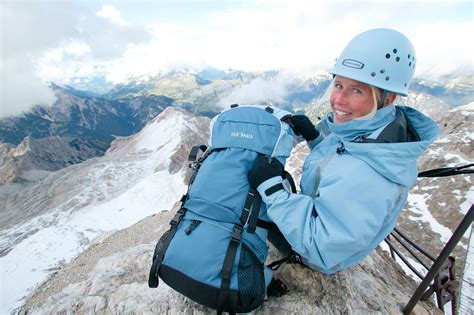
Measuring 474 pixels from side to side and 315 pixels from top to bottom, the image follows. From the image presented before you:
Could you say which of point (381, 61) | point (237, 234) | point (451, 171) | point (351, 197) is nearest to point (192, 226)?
point (237, 234)

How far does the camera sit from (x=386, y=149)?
12.5ft

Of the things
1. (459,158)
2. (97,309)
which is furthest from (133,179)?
(97,309)

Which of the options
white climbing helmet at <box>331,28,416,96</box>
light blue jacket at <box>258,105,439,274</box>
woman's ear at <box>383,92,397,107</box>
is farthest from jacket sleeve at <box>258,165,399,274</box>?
white climbing helmet at <box>331,28,416,96</box>

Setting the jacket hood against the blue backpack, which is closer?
the jacket hood

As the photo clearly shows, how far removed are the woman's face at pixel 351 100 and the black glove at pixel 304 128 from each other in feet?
4.19

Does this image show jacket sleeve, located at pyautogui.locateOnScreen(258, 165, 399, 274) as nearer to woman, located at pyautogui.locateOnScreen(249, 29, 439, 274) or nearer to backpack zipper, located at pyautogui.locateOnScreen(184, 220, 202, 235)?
woman, located at pyautogui.locateOnScreen(249, 29, 439, 274)

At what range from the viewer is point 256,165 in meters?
4.64

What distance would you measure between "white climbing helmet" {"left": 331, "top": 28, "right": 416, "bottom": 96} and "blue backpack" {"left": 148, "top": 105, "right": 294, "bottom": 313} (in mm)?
1600

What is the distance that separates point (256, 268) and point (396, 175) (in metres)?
2.49

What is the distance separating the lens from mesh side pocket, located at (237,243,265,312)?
425cm

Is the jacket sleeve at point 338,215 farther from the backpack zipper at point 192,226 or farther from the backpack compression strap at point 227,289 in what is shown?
the backpack zipper at point 192,226

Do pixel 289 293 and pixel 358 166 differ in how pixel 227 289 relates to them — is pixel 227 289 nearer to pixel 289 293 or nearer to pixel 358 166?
pixel 289 293

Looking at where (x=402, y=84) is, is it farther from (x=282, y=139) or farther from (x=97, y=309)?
(x=97, y=309)

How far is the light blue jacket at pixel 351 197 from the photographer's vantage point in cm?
370
